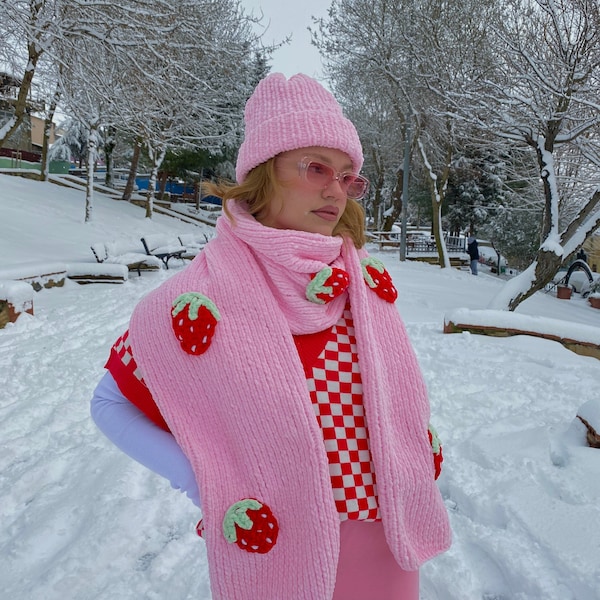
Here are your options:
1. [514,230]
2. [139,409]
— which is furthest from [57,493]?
[514,230]

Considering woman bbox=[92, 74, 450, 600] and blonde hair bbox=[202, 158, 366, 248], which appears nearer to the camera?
woman bbox=[92, 74, 450, 600]

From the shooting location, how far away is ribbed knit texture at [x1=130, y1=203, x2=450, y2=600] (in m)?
1.05

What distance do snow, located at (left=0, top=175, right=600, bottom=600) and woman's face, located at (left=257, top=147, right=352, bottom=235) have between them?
1.79m

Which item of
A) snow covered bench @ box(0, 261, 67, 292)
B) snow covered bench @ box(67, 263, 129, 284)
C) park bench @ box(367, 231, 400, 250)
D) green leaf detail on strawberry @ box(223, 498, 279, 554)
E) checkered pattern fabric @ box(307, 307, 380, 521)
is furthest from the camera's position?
park bench @ box(367, 231, 400, 250)

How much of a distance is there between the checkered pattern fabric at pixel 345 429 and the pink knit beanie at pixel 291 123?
0.49 meters

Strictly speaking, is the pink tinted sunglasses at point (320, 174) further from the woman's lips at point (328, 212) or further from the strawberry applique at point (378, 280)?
the strawberry applique at point (378, 280)

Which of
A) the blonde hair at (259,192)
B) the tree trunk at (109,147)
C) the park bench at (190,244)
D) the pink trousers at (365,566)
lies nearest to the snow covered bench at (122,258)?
the park bench at (190,244)

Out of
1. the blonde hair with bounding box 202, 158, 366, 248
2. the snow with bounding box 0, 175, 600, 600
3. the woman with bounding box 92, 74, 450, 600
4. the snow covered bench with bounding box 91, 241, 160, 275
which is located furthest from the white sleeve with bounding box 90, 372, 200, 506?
the snow covered bench with bounding box 91, 241, 160, 275

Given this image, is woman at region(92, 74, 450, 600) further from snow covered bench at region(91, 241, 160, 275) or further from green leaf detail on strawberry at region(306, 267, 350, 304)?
snow covered bench at region(91, 241, 160, 275)

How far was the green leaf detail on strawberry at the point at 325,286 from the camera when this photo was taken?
1171 millimetres

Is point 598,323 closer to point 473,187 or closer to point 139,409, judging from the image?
point 139,409

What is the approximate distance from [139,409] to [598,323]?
43.8 ft

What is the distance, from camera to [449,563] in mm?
2365

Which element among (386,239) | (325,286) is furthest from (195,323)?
(386,239)
